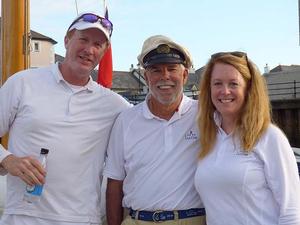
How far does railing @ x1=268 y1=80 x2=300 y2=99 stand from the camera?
25.3 meters

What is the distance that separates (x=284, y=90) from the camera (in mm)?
26781

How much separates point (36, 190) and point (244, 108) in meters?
1.30

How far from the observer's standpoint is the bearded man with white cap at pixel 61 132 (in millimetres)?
3084

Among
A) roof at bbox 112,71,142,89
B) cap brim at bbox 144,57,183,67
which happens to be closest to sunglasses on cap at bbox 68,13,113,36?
cap brim at bbox 144,57,183,67

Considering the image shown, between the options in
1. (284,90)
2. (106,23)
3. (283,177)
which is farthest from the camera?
(284,90)

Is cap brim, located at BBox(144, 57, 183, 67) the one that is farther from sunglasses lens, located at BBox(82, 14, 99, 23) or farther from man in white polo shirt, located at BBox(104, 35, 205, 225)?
→ sunglasses lens, located at BBox(82, 14, 99, 23)

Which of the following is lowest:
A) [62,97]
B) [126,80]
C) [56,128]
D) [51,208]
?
[51,208]

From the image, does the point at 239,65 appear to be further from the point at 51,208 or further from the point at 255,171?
the point at 51,208

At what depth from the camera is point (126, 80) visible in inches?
3002

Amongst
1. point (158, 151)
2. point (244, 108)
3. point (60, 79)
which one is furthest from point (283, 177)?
point (60, 79)

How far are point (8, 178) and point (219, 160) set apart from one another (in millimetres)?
1318

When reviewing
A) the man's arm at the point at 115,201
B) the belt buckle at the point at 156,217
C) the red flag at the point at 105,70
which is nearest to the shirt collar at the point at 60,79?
the man's arm at the point at 115,201

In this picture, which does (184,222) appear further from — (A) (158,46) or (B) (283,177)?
(A) (158,46)

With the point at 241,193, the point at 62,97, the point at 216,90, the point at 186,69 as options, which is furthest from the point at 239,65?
the point at 62,97
